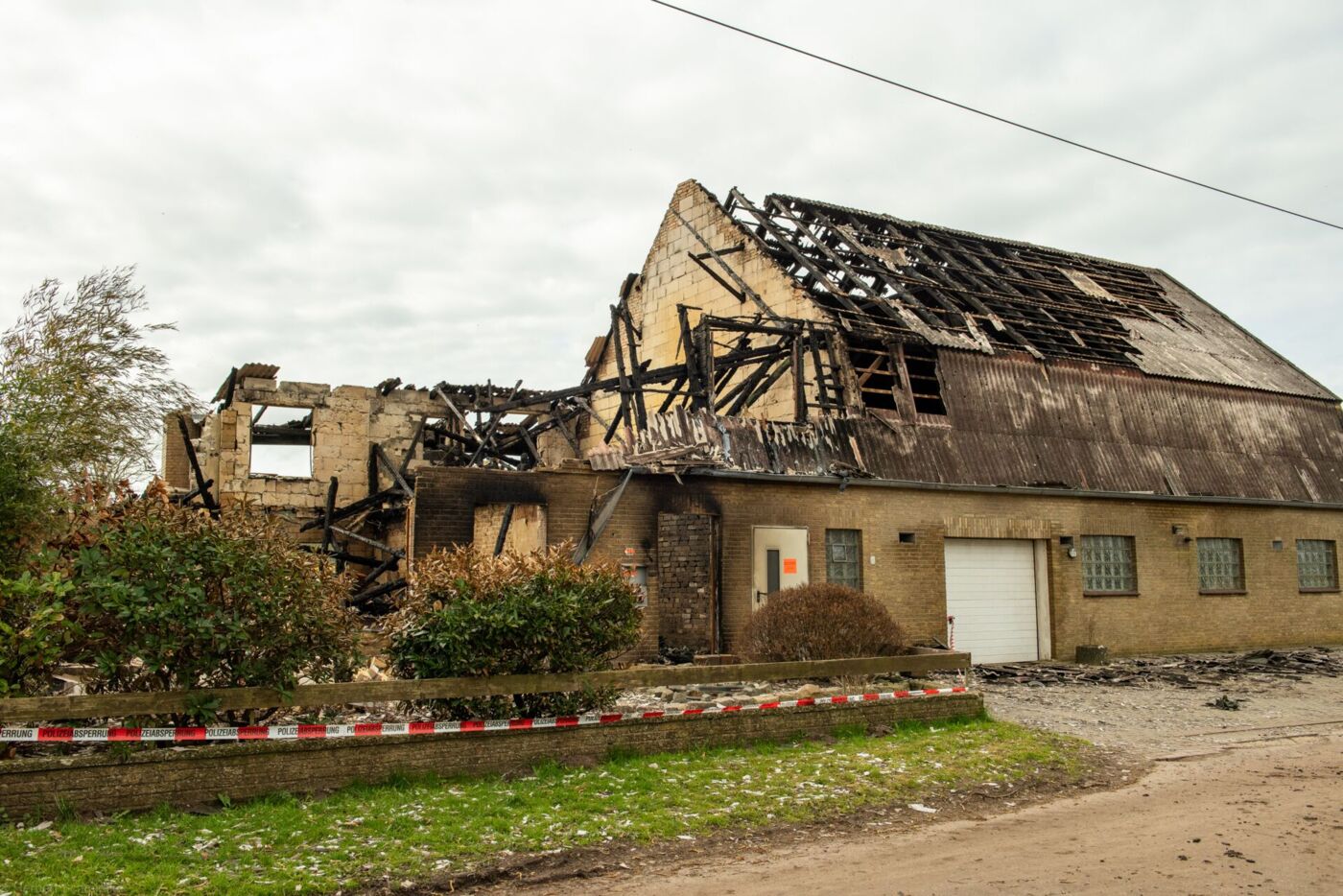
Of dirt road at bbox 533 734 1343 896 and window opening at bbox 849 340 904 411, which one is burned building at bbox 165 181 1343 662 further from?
dirt road at bbox 533 734 1343 896

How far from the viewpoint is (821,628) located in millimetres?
12227

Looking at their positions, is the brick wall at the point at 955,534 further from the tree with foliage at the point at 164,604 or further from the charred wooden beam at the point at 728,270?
the tree with foliage at the point at 164,604

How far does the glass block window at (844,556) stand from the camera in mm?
18547

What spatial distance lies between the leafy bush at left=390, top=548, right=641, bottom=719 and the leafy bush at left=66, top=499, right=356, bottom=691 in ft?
2.59

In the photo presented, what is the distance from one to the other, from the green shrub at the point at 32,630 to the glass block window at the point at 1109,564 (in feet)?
60.6

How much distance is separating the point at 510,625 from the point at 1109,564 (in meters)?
16.3

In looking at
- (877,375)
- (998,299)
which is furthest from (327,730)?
(998,299)

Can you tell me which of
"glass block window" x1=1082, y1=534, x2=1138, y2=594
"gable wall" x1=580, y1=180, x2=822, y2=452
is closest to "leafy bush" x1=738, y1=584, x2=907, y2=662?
"gable wall" x1=580, y1=180, x2=822, y2=452

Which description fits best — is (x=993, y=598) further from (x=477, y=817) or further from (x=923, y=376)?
(x=477, y=817)

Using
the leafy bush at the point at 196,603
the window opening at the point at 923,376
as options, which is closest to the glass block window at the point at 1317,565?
the window opening at the point at 923,376

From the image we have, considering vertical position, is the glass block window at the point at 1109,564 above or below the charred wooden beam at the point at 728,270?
below

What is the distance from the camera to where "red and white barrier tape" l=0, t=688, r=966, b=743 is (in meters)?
7.51

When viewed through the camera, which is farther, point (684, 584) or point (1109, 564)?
point (1109, 564)

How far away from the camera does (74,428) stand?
34.0ft
